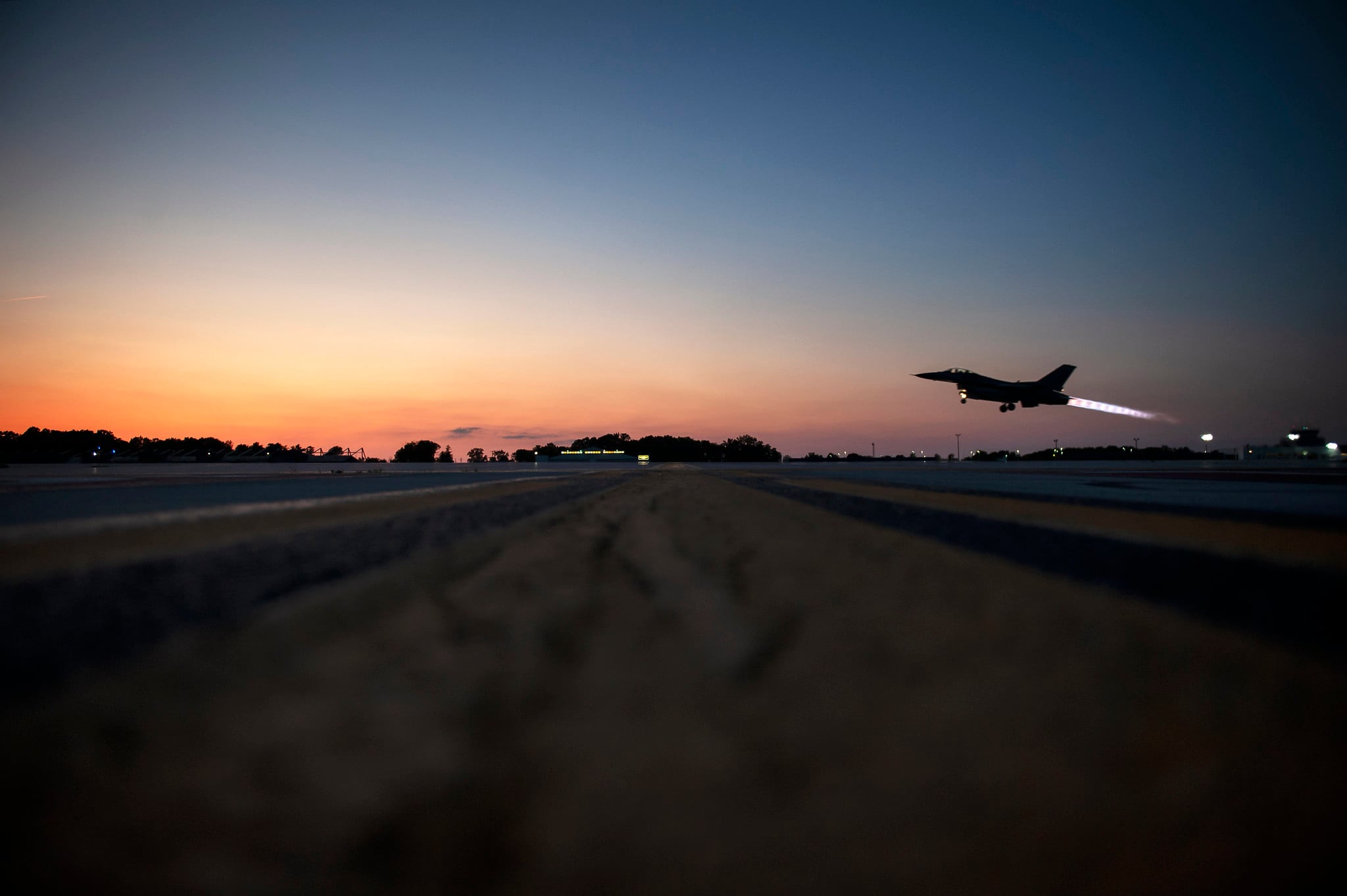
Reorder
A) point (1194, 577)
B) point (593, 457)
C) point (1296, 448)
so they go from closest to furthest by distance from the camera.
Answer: point (1194, 577)
point (1296, 448)
point (593, 457)

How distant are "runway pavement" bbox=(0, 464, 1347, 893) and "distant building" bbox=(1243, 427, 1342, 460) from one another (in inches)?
3882

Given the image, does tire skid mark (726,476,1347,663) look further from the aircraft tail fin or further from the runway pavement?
the aircraft tail fin

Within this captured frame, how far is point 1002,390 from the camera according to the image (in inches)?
1943

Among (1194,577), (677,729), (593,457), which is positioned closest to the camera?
(677,729)

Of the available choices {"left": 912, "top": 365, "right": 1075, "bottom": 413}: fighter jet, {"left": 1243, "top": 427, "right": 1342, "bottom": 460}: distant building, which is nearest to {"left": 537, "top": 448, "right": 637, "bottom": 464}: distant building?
{"left": 912, "top": 365, "right": 1075, "bottom": 413}: fighter jet

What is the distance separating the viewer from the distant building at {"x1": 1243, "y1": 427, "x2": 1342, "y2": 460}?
76.4 m

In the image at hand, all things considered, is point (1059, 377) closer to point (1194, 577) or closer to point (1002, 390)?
point (1002, 390)

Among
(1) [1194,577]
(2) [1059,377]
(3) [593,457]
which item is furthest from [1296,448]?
(1) [1194,577]

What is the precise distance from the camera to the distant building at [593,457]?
3526 inches

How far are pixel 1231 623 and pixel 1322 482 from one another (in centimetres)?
Answer: 1585

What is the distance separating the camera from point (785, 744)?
1.37 meters

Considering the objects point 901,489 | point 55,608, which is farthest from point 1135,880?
point 901,489

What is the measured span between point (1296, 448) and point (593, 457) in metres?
91.9

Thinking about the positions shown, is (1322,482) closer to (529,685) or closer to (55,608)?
(529,685)
